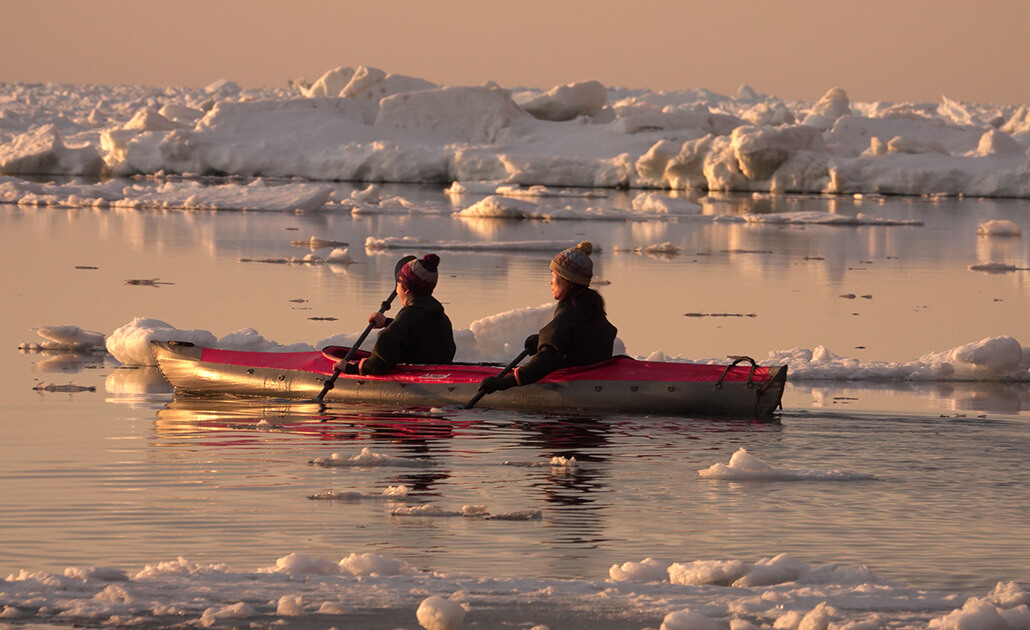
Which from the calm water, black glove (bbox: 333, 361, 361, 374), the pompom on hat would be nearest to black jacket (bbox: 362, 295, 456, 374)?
black glove (bbox: 333, 361, 361, 374)

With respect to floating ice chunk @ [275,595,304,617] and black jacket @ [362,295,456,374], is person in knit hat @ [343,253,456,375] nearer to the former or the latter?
black jacket @ [362,295,456,374]

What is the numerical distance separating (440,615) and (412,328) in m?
5.37

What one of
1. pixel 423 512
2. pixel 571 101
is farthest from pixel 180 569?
pixel 571 101

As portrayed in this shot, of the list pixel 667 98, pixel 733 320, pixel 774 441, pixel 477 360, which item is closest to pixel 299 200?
pixel 733 320

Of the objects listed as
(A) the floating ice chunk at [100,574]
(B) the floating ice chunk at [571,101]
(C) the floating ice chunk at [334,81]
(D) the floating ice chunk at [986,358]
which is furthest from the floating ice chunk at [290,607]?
(C) the floating ice chunk at [334,81]

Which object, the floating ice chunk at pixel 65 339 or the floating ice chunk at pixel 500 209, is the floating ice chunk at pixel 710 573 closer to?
the floating ice chunk at pixel 65 339

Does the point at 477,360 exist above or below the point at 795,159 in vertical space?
below

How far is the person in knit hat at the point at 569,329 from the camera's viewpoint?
9.41 m

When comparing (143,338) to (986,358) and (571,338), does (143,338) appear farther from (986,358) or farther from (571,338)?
(986,358)

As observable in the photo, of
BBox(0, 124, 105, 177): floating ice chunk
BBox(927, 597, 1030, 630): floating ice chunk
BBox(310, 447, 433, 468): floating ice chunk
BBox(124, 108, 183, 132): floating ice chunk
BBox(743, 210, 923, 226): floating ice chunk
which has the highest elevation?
BBox(124, 108, 183, 132): floating ice chunk

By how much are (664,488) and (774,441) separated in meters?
1.54

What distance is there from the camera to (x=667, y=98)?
113250mm

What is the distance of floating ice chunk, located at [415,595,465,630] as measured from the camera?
451 centimetres

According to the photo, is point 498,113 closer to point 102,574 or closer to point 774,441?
point 774,441
